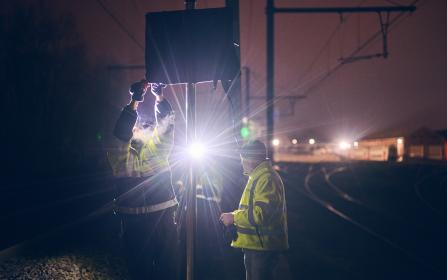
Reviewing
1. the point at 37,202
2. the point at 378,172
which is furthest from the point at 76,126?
the point at 378,172

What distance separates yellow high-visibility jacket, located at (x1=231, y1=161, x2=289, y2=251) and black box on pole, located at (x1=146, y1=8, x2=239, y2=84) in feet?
3.37

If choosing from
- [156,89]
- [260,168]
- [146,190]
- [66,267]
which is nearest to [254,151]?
[260,168]

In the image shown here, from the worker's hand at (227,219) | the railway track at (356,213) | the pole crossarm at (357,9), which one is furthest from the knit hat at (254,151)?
the pole crossarm at (357,9)

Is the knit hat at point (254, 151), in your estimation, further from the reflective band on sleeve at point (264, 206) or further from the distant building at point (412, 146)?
the distant building at point (412, 146)

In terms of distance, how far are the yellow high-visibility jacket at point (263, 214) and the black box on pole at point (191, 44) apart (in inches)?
40.4

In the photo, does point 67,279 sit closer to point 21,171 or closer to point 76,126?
point 21,171

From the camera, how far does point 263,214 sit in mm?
3150

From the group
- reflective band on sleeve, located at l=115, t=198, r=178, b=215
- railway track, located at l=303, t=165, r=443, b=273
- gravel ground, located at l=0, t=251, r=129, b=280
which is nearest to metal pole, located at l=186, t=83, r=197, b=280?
reflective band on sleeve, located at l=115, t=198, r=178, b=215

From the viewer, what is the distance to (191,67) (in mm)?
2947

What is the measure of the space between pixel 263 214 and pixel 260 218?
4cm

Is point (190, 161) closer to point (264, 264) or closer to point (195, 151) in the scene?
point (195, 151)

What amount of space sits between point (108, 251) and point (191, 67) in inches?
176

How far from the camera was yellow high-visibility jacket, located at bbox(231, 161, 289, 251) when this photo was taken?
3174 millimetres

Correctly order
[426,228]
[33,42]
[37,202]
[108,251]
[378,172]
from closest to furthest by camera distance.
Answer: [108,251], [426,228], [37,202], [33,42], [378,172]
